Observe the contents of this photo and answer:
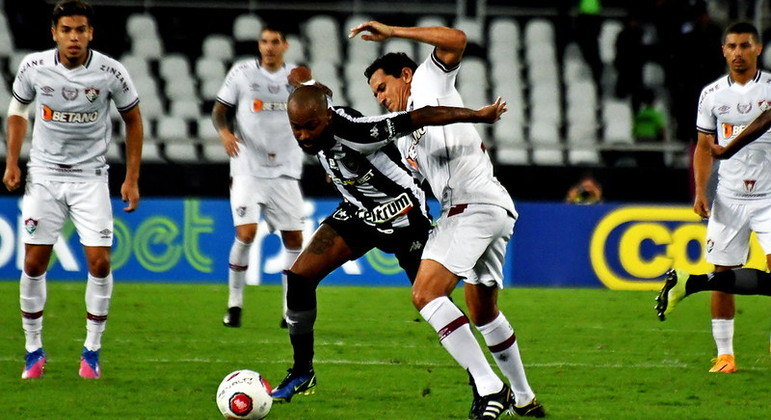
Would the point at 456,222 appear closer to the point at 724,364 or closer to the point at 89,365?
the point at 89,365

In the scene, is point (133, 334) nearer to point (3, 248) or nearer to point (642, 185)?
point (3, 248)

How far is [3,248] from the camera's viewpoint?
14.2 metres

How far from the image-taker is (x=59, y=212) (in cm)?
788

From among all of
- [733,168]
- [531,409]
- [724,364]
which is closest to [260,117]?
[733,168]

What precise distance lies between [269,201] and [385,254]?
12.1 ft

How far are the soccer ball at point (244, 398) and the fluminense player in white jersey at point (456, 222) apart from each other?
885mm

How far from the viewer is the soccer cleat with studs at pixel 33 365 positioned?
25.8 feet

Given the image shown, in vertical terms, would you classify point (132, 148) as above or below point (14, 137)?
below

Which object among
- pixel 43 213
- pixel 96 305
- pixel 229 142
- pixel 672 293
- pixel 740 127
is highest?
pixel 740 127

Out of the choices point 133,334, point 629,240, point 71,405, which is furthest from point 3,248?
point 71,405

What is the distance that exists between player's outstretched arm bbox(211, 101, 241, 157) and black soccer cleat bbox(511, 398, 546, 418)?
15.5 ft

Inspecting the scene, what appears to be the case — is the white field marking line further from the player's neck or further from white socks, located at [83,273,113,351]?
the player's neck

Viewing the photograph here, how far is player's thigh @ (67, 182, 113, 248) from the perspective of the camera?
7.79m

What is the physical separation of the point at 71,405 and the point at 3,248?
7.69m
